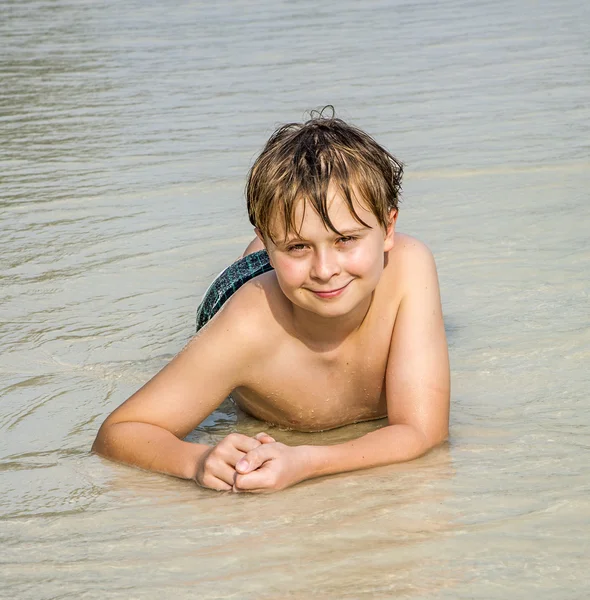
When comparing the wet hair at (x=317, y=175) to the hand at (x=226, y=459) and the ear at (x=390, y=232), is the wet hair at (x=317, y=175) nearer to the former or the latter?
the ear at (x=390, y=232)

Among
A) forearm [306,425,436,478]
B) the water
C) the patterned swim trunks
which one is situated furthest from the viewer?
the patterned swim trunks

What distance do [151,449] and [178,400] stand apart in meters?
0.17

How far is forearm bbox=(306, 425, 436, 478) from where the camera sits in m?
2.98

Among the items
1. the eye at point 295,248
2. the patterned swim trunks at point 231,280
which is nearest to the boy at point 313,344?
the eye at point 295,248

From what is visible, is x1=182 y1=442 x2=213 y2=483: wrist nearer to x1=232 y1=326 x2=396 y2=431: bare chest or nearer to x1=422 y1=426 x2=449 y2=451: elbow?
x1=232 y1=326 x2=396 y2=431: bare chest

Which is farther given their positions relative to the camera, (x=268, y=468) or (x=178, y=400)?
(x=178, y=400)

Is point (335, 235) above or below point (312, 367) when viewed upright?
above

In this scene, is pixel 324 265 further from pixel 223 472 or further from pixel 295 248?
pixel 223 472

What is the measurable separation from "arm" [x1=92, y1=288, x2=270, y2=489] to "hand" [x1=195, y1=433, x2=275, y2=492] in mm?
154

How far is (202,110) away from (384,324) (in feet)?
16.3

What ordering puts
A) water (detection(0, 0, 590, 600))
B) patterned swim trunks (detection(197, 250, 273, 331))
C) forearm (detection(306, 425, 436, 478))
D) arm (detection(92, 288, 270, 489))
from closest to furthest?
water (detection(0, 0, 590, 600)), forearm (detection(306, 425, 436, 478)), arm (detection(92, 288, 270, 489)), patterned swim trunks (detection(197, 250, 273, 331))

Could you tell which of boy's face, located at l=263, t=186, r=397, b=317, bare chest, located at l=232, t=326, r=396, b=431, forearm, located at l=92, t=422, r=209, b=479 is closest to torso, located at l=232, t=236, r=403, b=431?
bare chest, located at l=232, t=326, r=396, b=431

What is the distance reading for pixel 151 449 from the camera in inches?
123

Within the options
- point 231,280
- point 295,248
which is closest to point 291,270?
point 295,248
